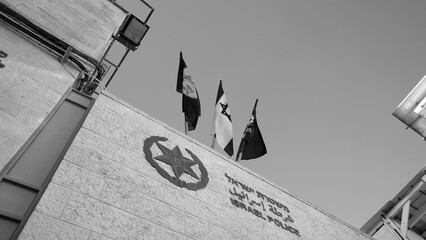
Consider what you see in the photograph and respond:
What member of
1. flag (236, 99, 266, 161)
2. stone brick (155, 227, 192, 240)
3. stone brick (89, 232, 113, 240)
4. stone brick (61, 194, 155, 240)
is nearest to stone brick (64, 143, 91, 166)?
stone brick (61, 194, 155, 240)

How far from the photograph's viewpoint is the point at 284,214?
6.27 meters

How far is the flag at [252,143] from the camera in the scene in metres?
8.31

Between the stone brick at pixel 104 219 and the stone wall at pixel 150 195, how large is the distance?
11 mm

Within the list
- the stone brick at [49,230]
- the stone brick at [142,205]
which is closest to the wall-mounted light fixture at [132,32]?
the stone brick at [142,205]

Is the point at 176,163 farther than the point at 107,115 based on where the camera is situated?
Yes

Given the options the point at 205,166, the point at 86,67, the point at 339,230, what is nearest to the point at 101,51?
the point at 86,67

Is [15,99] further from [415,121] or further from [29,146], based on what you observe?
[415,121]

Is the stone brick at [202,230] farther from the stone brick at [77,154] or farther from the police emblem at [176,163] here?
the stone brick at [77,154]

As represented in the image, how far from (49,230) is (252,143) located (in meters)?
6.10

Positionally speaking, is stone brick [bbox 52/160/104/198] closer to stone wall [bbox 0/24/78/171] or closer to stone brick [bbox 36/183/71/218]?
stone brick [bbox 36/183/71/218]

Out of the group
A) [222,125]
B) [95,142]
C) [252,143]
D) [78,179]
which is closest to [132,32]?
[222,125]

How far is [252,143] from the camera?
852 centimetres

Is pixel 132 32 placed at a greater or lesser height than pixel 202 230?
greater

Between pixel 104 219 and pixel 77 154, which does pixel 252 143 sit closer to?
pixel 77 154
